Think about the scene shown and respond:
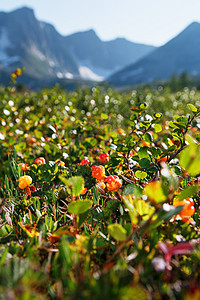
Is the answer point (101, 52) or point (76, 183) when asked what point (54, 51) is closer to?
point (101, 52)

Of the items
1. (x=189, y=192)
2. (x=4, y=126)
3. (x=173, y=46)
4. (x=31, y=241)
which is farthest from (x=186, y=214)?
(x=173, y=46)

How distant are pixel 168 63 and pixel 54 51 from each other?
58455 millimetres

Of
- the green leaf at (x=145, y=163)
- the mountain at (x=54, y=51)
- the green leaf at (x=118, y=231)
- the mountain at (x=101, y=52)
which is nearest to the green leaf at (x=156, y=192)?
the green leaf at (x=118, y=231)

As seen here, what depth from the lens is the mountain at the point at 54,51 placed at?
3910 inches

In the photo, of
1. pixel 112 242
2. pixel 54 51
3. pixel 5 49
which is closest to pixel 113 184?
pixel 112 242

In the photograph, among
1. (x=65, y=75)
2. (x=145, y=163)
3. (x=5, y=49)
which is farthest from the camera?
(x=65, y=75)

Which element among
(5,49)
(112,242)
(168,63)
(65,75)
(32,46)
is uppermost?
(112,242)

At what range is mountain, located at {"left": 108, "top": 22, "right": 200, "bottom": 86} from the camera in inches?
3477

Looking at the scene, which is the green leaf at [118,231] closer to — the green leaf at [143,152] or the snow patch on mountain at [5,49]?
the green leaf at [143,152]

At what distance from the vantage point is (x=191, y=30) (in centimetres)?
10819

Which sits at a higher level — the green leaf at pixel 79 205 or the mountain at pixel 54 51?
the green leaf at pixel 79 205

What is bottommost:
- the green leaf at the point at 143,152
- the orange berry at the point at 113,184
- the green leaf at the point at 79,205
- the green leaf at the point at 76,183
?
the orange berry at the point at 113,184

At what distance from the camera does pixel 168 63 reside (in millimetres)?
95625

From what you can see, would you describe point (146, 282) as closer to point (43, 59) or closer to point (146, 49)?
point (43, 59)
